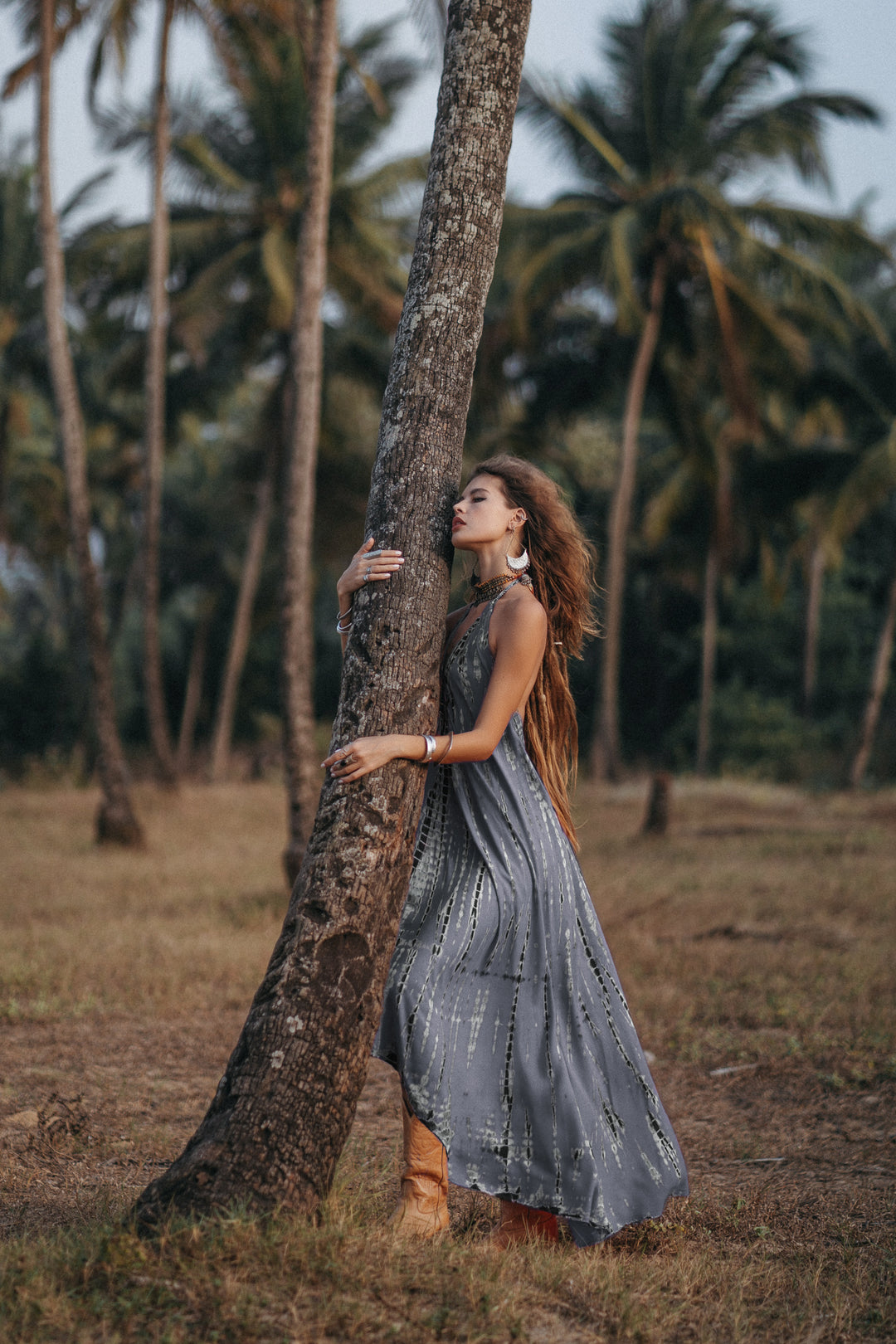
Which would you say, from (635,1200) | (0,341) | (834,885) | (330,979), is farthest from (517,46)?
(0,341)

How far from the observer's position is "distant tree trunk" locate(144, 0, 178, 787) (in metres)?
14.3

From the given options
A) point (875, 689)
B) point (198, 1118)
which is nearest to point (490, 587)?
point (198, 1118)

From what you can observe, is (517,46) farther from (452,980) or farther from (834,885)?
(834,885)

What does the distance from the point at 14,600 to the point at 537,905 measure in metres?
42.1

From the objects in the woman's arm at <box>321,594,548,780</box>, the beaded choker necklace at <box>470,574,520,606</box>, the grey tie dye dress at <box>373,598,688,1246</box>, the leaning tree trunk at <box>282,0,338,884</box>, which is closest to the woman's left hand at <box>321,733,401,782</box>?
the woman's arm at <box>321,594,548,780</box>

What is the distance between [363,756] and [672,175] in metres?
18.1

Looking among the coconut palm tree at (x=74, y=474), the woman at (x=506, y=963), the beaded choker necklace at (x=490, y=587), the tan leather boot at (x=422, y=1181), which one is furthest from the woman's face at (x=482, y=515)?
the coconut palm tree at (x=74, y=474)

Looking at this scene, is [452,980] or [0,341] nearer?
[452,980]

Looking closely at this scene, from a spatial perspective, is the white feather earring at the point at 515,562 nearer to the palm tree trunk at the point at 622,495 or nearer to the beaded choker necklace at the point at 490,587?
the beaded choker necklace at the point at 490,587

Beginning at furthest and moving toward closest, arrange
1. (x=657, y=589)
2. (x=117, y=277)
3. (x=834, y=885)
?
(x=657, y=589), (x=117, y=277), (x=834, y=885)

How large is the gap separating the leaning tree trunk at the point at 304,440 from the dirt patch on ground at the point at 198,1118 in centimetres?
336

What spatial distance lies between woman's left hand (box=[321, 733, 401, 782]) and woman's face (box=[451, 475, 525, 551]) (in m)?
0.63

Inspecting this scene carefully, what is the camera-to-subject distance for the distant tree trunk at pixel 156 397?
46.9 ft

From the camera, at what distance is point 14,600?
1654 inches
